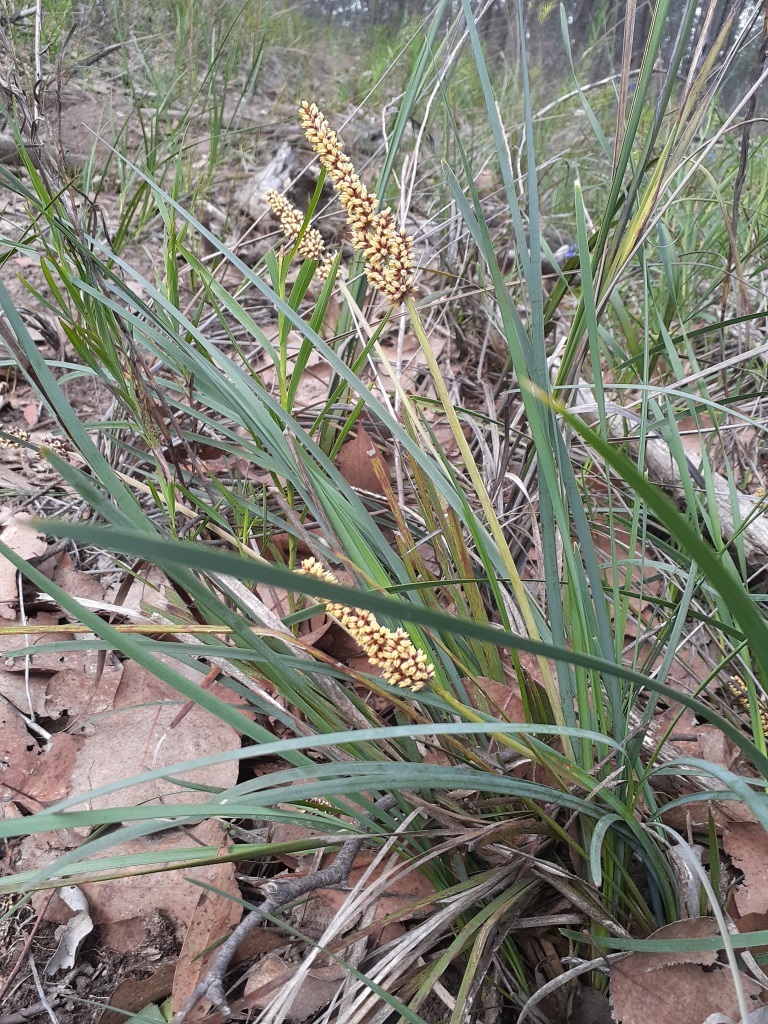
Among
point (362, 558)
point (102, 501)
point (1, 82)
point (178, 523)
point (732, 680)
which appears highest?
point (1, 82)

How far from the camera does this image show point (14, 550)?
48.5 inches

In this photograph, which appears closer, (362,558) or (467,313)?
(362,558)

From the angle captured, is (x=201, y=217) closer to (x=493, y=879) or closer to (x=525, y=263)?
(x=525, y=263)

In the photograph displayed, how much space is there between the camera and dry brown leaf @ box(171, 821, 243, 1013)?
750 millimetres

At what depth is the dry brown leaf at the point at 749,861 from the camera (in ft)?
2.53

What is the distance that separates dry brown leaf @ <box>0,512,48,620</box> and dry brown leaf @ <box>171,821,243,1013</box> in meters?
0.65

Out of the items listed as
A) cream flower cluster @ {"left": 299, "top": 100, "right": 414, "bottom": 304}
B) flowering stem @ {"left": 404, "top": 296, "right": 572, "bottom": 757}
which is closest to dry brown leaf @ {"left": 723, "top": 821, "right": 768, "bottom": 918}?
flowering stem @ {"left": 404, "top": 296, "right": 572, "bottom": 757}

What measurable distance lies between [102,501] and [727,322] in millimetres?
798

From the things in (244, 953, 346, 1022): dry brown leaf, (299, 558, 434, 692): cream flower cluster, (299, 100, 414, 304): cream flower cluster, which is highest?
(299, 100, 414, 304): cream flower cluster

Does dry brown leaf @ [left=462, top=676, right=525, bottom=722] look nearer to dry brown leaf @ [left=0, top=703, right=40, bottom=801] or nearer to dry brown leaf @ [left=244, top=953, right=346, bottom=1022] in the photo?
dry brown leaf @ [left=244, top=953, right=346, bottom=1022]

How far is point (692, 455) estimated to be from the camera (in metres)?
1.58

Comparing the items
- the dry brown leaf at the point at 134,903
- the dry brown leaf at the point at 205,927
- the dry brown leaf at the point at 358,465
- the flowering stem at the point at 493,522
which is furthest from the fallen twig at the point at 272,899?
the dry brown leaf at the point at 358,465

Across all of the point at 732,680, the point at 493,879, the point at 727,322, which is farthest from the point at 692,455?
the point at 493,879

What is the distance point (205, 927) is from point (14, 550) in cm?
77
